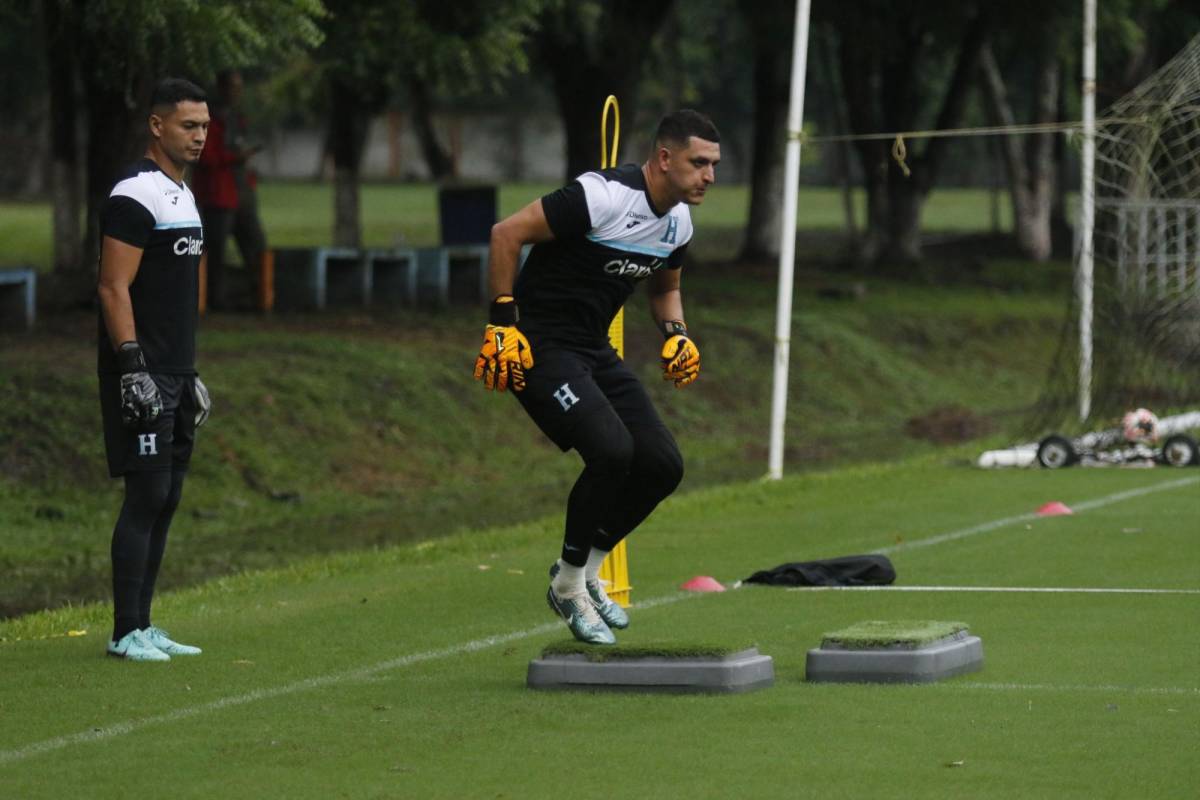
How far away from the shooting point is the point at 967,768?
6984 mm

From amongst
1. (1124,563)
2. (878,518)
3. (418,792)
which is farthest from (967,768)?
(878,518)

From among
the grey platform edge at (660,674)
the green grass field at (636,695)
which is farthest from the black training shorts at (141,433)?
the grey platform edge at (660,674)

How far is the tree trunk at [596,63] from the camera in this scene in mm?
30875

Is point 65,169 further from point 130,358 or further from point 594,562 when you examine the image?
point 594,562

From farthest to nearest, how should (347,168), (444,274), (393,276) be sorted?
(347,168), (444,274), (393,276)

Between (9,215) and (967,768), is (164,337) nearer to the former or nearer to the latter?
(967,768)

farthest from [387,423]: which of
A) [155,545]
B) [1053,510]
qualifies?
[155,545]

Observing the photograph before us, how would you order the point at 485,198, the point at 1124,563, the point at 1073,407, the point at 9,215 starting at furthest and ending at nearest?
1. the point at 9,215
2. the point at 485,198
3. the point at 1073,407
4. the point at 1124,563

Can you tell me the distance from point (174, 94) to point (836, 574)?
14.9 feet

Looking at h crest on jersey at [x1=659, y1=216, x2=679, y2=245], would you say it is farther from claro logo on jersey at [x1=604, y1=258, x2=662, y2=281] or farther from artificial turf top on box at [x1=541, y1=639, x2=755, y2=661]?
artificial turf top on box at [x1=541, y1=639, x2=755, y2=661]

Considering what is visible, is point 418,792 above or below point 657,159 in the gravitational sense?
below

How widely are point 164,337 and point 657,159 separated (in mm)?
2187

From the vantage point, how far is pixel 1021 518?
1481 cm

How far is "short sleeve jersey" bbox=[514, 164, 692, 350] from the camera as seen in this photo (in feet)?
29.1
